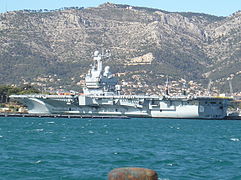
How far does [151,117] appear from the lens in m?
96.9

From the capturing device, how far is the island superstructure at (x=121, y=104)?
95.1m

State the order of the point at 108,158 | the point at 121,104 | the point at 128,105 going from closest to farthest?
the point at 108,158, the point at 121,104, the point at 128,105

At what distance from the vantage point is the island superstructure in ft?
312

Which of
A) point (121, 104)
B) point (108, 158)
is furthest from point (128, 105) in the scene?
point (108, 158)

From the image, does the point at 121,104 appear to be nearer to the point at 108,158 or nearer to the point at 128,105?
the point at 128,105

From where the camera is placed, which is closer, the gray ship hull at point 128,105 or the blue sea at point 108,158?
the blue sea at point 108,158

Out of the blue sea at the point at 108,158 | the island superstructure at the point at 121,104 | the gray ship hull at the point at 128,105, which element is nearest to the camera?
the blue sea at the point at 108,158

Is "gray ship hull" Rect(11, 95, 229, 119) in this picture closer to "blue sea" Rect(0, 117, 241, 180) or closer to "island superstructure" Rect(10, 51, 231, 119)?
"island superstructure" Rect(10, 51, 231, 119)

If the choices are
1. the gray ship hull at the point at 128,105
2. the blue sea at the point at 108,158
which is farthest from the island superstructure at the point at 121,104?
the blue sea at the point at 108,158

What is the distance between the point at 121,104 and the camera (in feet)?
A: 315

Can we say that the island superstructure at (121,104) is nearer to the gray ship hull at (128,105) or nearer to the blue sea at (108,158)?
the gray ship hull at (128,105)

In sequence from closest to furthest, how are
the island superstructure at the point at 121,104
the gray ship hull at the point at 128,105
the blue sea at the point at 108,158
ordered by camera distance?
1. the blue sea at the point at 108,158
2. the island superstructure at the point at 121,104
3. the gray ship hull at the point at 128,105

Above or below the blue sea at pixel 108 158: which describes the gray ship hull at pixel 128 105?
above

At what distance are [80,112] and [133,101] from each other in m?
8.60
